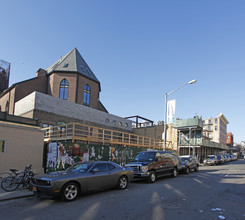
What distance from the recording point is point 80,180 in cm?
762

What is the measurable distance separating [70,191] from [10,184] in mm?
3470

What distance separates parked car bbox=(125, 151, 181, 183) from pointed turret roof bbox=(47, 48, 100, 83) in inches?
925

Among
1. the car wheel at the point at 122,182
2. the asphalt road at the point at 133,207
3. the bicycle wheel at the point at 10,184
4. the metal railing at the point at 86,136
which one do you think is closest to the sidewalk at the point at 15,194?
the bicycle wheel at the point at 10,184

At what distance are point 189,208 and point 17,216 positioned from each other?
5.01 m

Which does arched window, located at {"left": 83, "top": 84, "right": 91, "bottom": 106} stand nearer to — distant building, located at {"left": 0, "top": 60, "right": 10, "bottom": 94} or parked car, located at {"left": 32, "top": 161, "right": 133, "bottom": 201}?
distant building, located at {"left": 0, "top": 60, "right": 10, "bottom": 94}

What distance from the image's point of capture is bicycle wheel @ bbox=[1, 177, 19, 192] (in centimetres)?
891

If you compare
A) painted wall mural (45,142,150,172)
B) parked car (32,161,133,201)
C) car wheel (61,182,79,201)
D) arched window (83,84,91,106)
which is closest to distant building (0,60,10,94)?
Answer: arched window (83,84,91,106)

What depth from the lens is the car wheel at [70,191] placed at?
7102 mm

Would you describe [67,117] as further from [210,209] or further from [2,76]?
[2,76]

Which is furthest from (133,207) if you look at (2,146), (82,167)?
(2,146)

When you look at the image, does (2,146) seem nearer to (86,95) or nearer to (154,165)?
(154,165)

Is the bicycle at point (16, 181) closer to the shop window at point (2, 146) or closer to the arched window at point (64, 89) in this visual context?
the shop window at point (2, 146)

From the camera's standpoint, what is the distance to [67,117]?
25.8 m

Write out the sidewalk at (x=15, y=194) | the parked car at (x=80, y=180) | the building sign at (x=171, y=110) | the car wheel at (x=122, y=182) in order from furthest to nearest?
the building sign at (x=171, y=110), the car wheel at (x=122, y=182), the sidewalk at (x=15, y=194), the parked car at (x=80, y=180)
